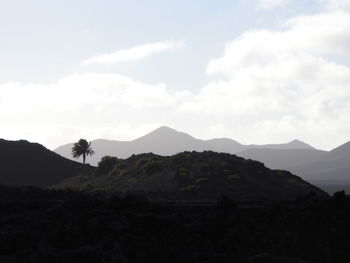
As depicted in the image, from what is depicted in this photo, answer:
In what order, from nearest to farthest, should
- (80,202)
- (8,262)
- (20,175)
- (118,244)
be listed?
(8,262) → (118,244) → (80,202) → (20,175)

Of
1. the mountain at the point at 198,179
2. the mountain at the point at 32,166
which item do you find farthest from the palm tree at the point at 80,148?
the mountain at the point at 198,179

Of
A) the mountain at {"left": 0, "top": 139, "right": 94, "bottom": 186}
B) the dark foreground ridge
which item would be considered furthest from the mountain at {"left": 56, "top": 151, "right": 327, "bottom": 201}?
the dark foreground ridge

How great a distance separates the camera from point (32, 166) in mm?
103500

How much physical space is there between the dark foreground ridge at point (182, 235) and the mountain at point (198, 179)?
30876mm

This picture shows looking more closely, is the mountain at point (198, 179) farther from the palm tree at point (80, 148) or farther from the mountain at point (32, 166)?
the palm tree at point (80, 148)

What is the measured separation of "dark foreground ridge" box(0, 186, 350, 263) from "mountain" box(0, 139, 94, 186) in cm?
6550

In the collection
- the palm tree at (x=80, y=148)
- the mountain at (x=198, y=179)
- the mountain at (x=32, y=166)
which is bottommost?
the mountain at (x=198, y=179)

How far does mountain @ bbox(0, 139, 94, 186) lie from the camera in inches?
3821

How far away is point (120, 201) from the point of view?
1398 inches

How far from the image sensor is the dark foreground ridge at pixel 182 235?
23.9 metres

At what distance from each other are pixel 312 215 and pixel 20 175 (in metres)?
77.9

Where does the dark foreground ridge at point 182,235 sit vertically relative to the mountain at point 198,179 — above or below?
below

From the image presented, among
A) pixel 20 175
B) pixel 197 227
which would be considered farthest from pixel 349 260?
pixel 20 175

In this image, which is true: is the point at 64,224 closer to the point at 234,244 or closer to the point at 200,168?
the point at 234,244
